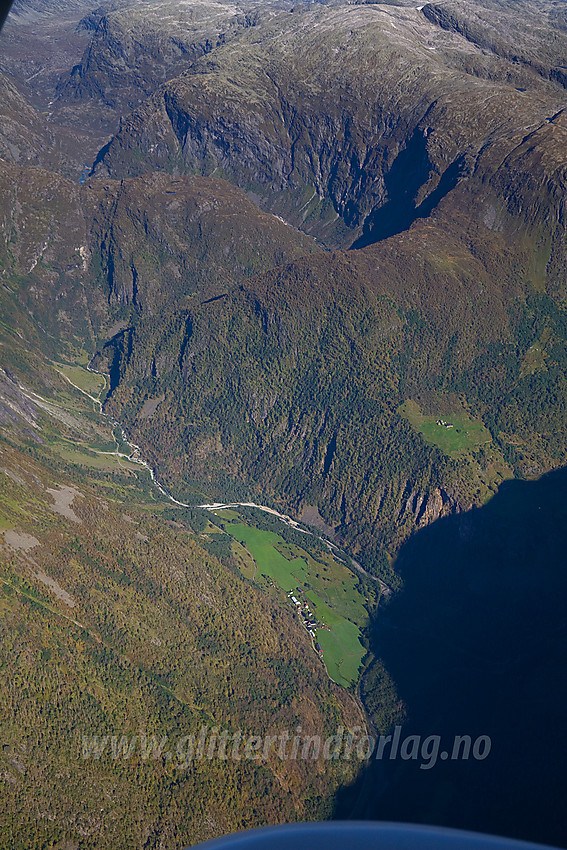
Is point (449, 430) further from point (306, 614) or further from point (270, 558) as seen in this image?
point (306, 614)

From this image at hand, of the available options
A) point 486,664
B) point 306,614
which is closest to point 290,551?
point 306,614

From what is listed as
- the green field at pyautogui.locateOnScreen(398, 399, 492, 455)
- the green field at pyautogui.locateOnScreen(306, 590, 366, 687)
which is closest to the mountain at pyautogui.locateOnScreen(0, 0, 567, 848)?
the green field at pyautogui.locateOnScreen(306, 590, 366, 687)

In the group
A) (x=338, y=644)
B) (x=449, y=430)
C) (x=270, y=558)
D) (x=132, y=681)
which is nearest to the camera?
(x=132, y=681)

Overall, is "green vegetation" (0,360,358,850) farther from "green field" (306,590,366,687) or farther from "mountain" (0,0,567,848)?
"green field" (306,590,366,687)

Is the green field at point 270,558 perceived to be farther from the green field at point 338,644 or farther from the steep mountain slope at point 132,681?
the steep mountain slope at point 132,681

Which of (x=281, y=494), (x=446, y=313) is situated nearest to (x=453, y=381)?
(x=446, y=313)

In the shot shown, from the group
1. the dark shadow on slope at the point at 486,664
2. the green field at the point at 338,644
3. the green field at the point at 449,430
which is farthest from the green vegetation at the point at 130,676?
the green field at the point at 449,430

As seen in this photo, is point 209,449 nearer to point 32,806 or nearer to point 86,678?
point 86,678
